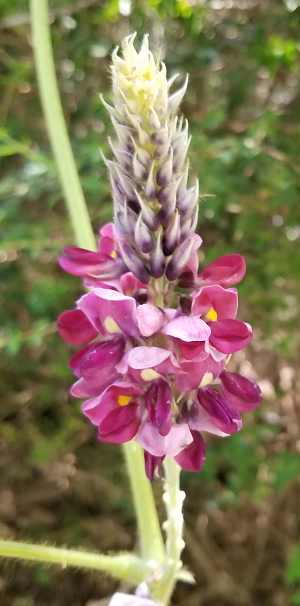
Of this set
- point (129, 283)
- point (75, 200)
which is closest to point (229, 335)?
point (129, 283)

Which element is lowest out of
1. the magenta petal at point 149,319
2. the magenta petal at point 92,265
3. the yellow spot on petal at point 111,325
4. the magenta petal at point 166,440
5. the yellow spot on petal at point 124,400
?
the magenta petal at point 166,440

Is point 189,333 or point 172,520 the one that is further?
point 172,520

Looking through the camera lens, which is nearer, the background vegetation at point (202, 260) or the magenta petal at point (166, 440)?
the magenta petal at point (166, 440)

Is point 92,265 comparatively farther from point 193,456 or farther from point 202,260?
point 202,260

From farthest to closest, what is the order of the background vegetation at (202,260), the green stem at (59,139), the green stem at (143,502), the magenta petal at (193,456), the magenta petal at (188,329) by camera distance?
the background vegetation at (202,260) → the green stem at (59,139) → the green stem at (143,502) → the magenta petal at (193,456) → the magenta petal at (188,329)

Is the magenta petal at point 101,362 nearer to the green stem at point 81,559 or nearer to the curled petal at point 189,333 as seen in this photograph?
the curled petal at point 189,333

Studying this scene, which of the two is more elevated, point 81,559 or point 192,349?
point 192,349

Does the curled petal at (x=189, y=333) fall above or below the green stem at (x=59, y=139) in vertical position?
below

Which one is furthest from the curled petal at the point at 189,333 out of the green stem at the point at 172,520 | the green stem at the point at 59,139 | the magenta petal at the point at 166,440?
the green stem at the point at 59,139
